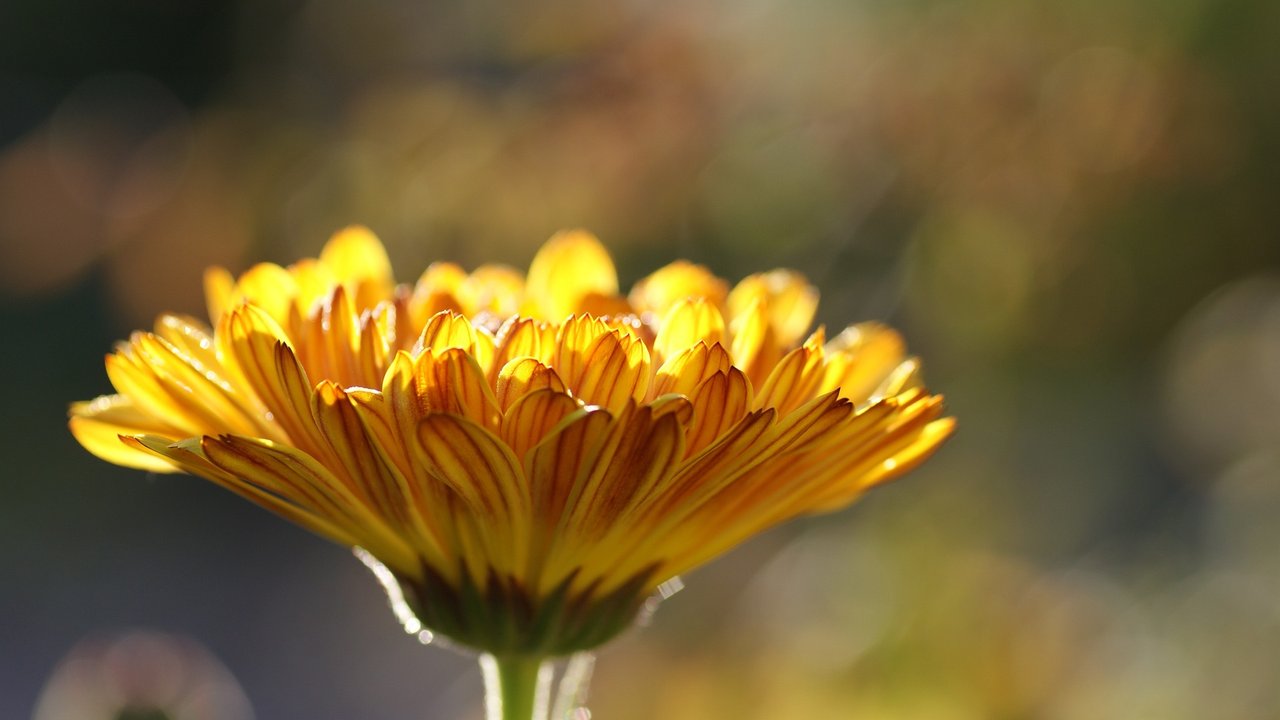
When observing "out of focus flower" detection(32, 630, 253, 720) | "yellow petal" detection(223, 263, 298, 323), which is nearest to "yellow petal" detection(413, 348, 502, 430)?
"yellow petal" detection(223, 263, 298, 323)

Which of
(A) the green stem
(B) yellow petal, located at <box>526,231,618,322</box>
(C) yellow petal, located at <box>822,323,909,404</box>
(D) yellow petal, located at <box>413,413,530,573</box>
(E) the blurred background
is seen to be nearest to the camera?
(D) yellow petal, located at <box>413,413,530,573</box>

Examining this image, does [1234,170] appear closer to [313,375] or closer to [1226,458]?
[1226,458]

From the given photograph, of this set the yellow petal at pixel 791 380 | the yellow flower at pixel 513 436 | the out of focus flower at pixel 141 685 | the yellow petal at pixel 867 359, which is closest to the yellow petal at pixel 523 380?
the yellow flower at pixel 513 436

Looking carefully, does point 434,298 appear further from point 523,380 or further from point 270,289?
point 523,380

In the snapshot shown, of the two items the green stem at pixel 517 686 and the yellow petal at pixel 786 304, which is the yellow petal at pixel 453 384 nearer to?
the green stem at pixel 517 686

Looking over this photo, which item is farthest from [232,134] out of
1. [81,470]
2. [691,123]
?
[81,470]

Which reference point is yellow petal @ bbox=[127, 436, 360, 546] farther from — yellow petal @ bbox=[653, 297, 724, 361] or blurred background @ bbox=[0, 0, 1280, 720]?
blurred background @ bbox=[0, 0, 1280, 720]


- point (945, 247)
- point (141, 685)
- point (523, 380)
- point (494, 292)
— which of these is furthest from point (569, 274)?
point (945, 247)
